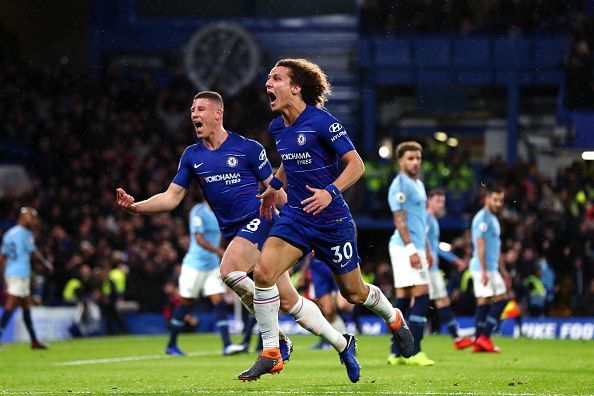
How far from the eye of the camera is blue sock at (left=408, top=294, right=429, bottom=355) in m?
12.5

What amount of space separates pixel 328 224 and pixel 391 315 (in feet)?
3.88

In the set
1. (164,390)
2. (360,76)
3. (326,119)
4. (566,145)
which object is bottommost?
(164,390)

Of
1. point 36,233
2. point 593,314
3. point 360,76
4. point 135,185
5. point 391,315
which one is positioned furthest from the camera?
point 360,76

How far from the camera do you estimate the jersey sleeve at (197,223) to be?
16125mm

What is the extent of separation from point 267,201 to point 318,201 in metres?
1.29

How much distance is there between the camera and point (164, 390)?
30.1 ft

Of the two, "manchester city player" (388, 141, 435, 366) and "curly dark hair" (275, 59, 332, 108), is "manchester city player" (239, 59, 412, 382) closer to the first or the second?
"curly dark hair" (275, 59, 332, 108)

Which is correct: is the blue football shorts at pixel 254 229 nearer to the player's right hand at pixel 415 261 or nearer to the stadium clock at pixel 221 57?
the player's right hand at pixel 415 261

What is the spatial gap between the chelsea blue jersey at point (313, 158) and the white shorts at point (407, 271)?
3782mm

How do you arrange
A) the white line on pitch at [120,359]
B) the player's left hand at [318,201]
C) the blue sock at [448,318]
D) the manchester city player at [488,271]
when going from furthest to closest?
the blue sock at [448,318] → the manchester city player at [488,271] → the white line on pitch at [120,359] → the player's left hand at [318,201]

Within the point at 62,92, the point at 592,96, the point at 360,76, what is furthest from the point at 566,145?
the point at 62,92

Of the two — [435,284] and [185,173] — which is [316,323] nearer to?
[185,173]

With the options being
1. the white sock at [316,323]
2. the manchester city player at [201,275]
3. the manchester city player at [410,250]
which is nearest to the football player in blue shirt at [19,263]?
the manchester city player at [201,275]

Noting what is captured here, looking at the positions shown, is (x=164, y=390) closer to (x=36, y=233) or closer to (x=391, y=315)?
(x=391, y=315)
